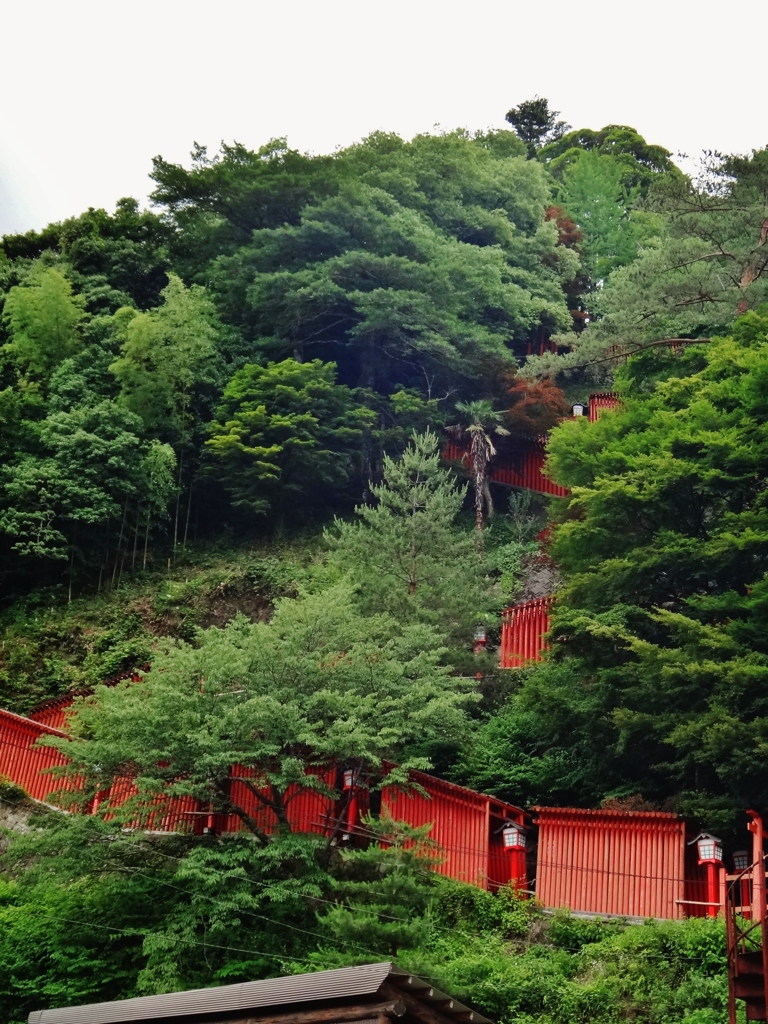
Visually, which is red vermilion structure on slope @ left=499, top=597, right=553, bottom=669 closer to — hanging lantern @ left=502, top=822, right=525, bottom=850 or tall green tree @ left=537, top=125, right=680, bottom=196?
hanging lantern @ left=502, top=822, right=525, bottom=850

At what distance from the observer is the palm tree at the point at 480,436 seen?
30.1 m

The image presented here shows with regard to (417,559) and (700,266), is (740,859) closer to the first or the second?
(417,559)

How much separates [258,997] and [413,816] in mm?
8432

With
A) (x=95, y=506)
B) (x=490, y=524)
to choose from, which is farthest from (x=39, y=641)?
(x=490, y=524)

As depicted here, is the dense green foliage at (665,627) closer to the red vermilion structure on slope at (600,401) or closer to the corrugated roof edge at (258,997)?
the corrugated roof edge at (258,997)

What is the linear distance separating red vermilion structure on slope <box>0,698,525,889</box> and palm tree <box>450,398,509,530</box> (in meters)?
10.5

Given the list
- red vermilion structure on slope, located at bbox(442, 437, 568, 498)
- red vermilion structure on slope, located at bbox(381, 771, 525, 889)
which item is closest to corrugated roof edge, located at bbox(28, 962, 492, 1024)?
red vermilion structure on slope, located at bbox(381, 771, 525, 889)

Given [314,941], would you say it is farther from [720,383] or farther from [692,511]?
[720,383]

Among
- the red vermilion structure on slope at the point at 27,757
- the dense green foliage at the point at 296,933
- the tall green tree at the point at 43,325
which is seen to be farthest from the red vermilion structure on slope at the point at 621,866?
the tall green tree at the point at 43,325

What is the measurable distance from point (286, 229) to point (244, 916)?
854 inches

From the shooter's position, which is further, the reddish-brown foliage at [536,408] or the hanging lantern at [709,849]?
the reddish-brown foliage at [536,408]

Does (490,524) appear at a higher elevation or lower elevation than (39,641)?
higher

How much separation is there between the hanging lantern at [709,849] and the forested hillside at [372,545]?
646mm

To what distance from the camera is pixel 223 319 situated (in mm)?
35156
